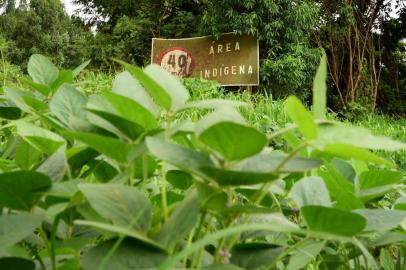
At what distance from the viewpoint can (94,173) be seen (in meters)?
0.33

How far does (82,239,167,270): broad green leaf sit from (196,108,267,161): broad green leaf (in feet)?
0.17

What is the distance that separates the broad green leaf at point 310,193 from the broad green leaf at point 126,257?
95 millimetres

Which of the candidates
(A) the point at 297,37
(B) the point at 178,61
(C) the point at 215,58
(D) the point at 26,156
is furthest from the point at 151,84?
(A) the point at 297,37

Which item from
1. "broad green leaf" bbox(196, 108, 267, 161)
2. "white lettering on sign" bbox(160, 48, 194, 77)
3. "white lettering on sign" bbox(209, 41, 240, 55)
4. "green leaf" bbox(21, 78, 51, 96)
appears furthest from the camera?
"white lettering on sign" bbox(160, 48, 194, 77)

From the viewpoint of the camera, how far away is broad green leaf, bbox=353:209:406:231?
26 cm

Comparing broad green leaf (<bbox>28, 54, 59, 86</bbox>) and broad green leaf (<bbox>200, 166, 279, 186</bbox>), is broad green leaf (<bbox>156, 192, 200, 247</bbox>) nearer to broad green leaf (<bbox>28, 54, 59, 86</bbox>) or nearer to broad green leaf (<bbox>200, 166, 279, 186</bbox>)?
broad green leaf (<bbox>200, 166, 279, 186</bbox>)

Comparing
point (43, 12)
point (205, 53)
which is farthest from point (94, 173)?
point (43, 12)

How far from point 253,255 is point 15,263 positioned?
0.38 feet

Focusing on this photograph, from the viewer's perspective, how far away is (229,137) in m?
0.20

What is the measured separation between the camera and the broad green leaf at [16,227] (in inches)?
8.9

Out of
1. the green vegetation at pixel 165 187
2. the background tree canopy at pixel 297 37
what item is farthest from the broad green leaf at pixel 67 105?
the background tree canopy at pixel 297 37

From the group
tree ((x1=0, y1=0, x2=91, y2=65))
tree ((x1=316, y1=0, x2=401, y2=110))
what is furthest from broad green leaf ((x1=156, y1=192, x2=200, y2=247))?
tree ((x1=0, y1=0, x2=91, y2=65))

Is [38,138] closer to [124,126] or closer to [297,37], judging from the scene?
[124,126]

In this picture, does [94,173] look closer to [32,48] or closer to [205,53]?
[205,53]
